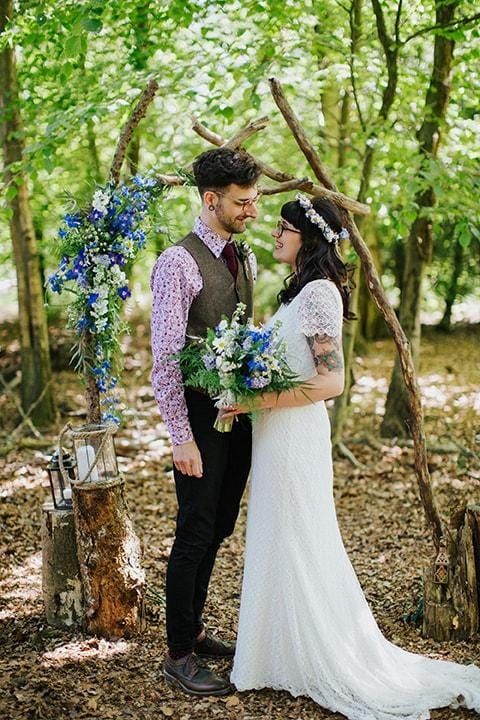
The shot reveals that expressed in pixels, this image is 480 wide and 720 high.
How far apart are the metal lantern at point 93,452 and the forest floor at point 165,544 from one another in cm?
75

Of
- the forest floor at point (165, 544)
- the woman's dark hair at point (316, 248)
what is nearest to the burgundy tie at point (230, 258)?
the woman's dark hair at point (316, 248)

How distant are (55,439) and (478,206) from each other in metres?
4.14

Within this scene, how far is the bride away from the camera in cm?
325

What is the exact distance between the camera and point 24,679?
3.43 m

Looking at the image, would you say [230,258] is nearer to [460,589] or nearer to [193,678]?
[193,678]

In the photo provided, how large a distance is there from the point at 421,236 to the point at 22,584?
14.4 feet

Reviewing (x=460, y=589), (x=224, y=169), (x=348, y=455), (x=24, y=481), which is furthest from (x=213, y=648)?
(x=348, y=455)

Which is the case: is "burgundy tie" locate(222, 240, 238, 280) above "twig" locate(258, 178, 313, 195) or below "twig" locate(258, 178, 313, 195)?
below

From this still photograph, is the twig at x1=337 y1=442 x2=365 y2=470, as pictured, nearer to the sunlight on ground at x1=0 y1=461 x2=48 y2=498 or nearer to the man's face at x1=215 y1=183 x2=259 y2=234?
the sunlight on ground at x1=0 y1=461 x2=48 y2=498

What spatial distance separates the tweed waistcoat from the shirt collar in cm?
2

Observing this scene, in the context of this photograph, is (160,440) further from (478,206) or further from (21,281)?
(478,206)

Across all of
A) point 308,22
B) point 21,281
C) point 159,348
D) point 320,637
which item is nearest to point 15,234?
point 21,281

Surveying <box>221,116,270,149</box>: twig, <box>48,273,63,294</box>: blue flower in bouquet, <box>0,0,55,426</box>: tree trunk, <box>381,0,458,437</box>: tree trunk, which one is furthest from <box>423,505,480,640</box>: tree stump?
<box>0,0,55,426</box>: tree trunk

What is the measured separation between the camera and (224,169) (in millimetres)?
3213
